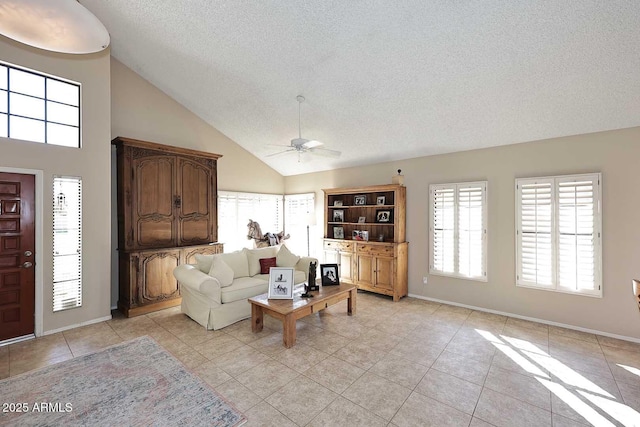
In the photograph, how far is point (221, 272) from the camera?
13.5ft

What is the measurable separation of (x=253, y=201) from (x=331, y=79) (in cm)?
376

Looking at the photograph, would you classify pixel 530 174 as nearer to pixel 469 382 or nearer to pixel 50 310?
pixel 469 382

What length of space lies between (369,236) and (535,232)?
2751 mm

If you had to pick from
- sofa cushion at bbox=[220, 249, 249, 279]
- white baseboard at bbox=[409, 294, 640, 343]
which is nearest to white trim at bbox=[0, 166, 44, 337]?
sofa cushion at bbox=[220, 249, 249, 279]

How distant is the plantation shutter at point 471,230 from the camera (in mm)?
4516

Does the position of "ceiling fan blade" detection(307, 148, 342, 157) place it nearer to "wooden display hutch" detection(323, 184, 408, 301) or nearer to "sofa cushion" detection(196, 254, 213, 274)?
"wooden display hutch" detection(323, 184, 408, 301)

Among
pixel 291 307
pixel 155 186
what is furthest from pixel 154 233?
pixel 291 307

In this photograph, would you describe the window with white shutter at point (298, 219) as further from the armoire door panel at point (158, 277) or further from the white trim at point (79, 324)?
the white trim at point (79, 324)

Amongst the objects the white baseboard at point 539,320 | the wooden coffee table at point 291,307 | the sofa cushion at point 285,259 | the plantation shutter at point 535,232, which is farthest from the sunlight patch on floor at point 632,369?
the sofa cushion at point 285,259

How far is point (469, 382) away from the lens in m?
2.68

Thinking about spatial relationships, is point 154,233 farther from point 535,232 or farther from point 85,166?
point 535,232

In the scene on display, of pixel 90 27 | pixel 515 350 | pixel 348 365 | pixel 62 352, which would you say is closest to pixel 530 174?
pixel 515 350

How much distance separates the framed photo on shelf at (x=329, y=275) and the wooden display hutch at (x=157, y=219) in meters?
2.21

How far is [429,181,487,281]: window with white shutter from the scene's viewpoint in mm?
4523
